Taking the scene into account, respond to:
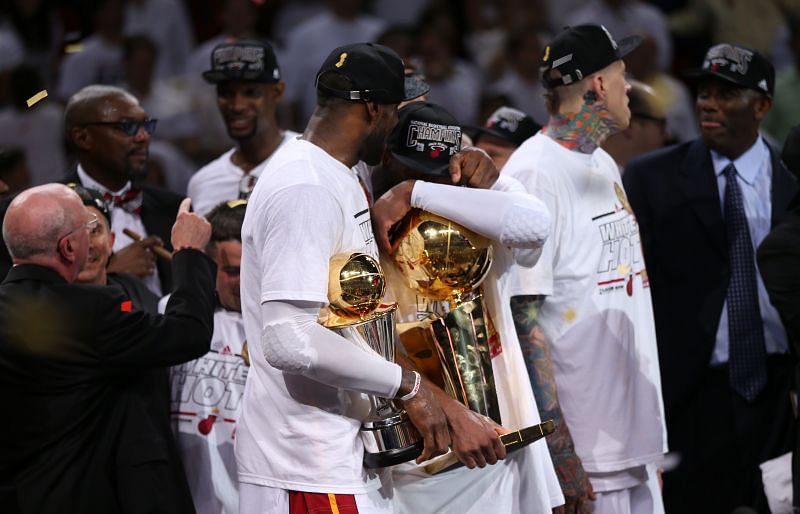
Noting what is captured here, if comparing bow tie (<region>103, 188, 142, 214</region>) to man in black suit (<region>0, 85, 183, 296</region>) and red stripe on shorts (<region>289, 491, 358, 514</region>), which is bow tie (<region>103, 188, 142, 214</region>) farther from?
red stripe on shorts (<region>289, 491, 358, 514</region>)

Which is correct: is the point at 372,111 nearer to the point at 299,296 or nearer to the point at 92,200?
the point at 299,296

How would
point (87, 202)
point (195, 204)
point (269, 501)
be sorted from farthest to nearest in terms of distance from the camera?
point (195, 204) < point (87, 202) < point (269, 501)

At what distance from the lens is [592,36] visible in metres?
4.23

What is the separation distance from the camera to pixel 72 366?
3586 mm

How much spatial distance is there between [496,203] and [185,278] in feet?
3.56

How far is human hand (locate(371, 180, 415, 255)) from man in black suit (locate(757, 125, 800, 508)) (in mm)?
1660

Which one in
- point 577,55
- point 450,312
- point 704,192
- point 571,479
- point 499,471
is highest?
point 577,55

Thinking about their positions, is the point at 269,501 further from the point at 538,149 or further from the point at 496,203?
the point at 538,149

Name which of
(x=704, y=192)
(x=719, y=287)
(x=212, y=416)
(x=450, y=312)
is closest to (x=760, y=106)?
(x=704, y=192)

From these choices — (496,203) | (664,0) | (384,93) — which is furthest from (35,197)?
(664,0)

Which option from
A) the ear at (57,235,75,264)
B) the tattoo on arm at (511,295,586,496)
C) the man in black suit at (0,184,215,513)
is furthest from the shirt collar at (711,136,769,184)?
the ear at (57,235,75,264)

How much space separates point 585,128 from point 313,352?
1.67 metres

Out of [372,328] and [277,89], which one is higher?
[277,89]

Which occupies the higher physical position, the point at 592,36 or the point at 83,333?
the point at 592,36
